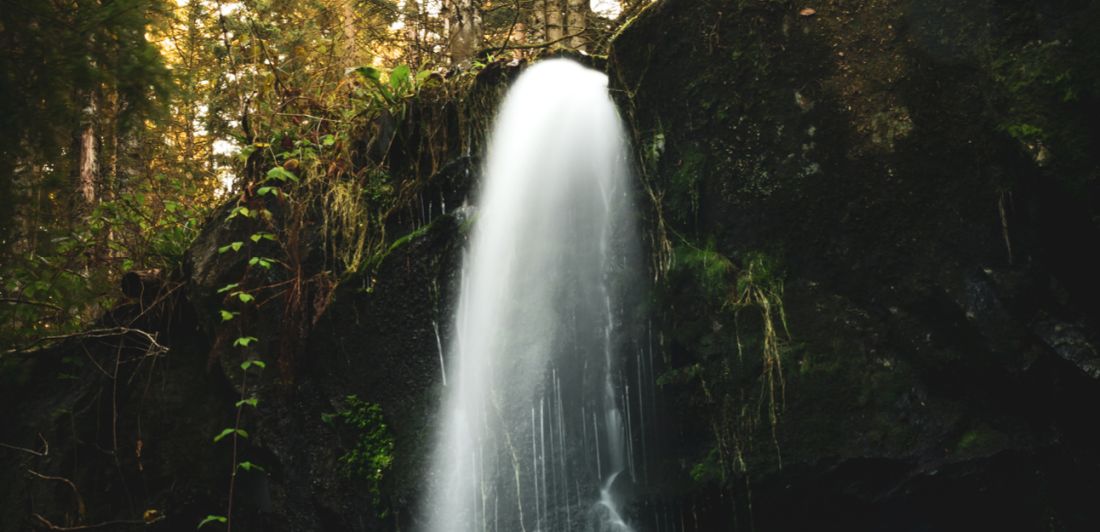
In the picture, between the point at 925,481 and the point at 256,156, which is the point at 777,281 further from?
the point at 256,156

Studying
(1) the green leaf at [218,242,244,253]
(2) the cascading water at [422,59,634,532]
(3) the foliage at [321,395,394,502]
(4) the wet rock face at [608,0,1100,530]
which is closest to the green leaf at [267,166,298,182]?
(1) the green leaf at [218,242,244,253]

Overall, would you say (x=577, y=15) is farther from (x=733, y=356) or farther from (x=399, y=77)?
(x=733, y=356)

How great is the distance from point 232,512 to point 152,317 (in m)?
1.86

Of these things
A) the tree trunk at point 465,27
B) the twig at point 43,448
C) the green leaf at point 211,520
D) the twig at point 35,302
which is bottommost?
the green leaf at point 211,520

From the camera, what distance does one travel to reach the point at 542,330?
4.53 meters

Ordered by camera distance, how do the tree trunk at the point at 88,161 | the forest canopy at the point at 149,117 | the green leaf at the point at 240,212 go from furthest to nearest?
the tree trunk at the point at 88,161 → the green leaf at the point at 240,212 → the forest canopy at the point at 149,117

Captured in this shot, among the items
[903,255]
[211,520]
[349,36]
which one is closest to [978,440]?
[903,255]

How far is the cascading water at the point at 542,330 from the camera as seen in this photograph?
4.21 m

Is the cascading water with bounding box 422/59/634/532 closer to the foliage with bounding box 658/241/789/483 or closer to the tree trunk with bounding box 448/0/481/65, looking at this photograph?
the foliage with bounding box 658/241/789/483

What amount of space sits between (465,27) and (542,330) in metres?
4.80

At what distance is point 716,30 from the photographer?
4.07 meters

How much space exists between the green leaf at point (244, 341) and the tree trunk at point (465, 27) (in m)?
4.10

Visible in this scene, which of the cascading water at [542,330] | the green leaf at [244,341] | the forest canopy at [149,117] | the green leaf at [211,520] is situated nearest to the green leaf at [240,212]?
the forest canopy at [149,117]

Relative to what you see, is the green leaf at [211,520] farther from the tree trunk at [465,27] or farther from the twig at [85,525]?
the tree trunk at [465,27]
